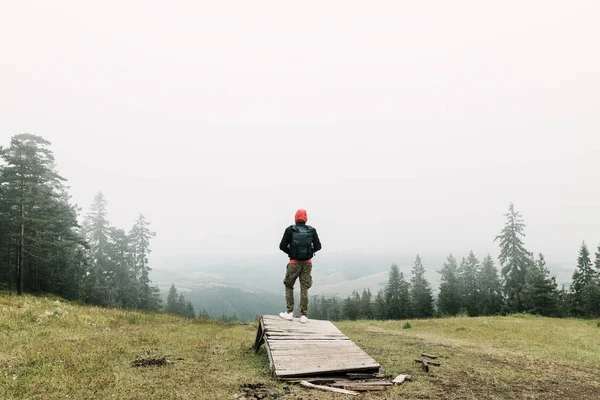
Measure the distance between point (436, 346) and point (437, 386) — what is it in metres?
5.89

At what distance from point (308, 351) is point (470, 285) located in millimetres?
66442

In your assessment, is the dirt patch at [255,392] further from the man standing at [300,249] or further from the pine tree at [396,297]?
the pine tree at [396,297]

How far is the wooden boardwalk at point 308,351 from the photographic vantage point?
7848 millimetres

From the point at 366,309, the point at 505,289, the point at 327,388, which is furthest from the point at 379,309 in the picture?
the point at 327,388

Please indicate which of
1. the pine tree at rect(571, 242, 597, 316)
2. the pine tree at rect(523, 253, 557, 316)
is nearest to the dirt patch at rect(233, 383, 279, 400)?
the pine tree at rect(523, 253, 557, 316)

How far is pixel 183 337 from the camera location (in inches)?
516

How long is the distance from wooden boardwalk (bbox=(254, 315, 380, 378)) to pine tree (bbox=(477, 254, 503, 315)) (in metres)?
61.1

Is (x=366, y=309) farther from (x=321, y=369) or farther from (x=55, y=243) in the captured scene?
(x=321, y=369)

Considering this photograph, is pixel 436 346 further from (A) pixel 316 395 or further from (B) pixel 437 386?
(A) pixel 316 395

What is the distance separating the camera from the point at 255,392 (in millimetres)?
6637

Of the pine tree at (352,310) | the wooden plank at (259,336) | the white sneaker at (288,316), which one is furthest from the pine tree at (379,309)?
the wooden plank at (259,336)

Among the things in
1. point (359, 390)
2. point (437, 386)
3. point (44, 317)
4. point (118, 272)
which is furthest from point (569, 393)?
point (118, 272)

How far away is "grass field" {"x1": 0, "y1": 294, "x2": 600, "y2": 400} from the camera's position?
6.69 m

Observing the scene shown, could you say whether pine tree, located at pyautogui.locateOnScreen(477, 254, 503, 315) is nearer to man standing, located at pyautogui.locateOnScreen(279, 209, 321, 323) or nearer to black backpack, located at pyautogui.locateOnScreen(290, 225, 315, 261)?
man standing, located at pyautogui.locateOnScreen(279, 209, 321, 323)
